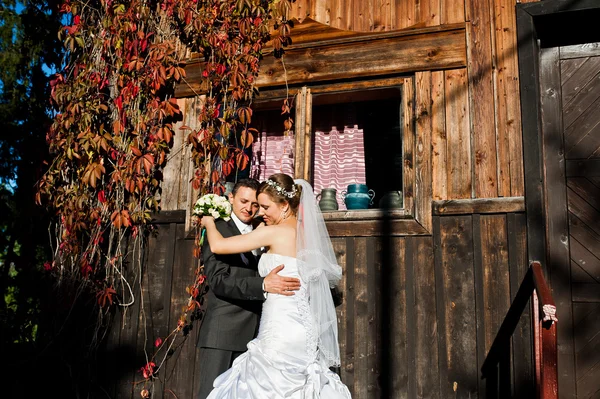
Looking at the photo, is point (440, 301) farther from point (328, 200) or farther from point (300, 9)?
point (300, 9)

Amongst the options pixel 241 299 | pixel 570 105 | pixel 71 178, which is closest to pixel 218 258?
pixel 241 299

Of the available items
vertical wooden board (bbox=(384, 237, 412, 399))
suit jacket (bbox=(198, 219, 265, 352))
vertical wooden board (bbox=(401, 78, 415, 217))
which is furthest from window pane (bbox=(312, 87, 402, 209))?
suit jacket (bbox=(198, 219, 265, 352))

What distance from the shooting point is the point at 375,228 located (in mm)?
4184

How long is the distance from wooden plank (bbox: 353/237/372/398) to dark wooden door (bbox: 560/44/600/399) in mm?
1552

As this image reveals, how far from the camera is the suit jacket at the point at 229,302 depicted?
3557 millimetres

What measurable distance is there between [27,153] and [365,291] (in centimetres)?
482

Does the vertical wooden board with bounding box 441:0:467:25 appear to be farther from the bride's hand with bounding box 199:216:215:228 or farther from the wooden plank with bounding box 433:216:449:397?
the bride's hand with bounding box 199:216:215:228

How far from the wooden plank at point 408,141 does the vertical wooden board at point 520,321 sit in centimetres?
75

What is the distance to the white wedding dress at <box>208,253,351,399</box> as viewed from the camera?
323 centimetres

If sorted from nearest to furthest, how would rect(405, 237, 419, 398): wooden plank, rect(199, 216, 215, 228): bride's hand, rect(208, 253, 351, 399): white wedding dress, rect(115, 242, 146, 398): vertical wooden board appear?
1. rect(208, 253, 351, 399): white wedding dress
2. rect(199, 216, 215, 228): bride's hand
3. rect(405, 237, 419, 398): wooden plank
4. rect(115, 242, 146, 398): vertical wooden board

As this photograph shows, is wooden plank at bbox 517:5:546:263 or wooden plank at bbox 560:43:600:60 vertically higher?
wooden plank at bbox 560:43:600:60

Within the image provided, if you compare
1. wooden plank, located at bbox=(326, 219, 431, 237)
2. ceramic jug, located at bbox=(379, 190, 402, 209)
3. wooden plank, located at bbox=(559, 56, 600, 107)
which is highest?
wooden plank, located at bbox=(559, 56, 600, 107)

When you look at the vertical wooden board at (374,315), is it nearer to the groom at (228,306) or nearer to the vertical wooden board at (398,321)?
the vertical wooden board at (398,321)

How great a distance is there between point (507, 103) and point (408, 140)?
81cm
